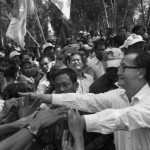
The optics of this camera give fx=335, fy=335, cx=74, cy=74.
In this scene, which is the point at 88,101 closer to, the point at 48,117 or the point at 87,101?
the point at 87,101

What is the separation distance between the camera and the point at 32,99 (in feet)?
9.23

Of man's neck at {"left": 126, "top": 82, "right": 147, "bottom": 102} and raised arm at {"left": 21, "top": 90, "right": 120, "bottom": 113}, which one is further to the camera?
raised arm at {"left": 21, "top": 90, "right": 120, "bottom": 113}

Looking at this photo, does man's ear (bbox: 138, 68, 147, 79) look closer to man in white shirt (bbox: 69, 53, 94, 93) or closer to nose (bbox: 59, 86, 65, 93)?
nose (bbox: 59, 86, 65, 93)

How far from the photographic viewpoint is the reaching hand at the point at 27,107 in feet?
8.75

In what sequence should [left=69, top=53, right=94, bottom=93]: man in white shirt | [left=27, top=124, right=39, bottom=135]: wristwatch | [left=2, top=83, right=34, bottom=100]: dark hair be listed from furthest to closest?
1. [left=69, top=53, right=94, bottom=93]: man in white shirt
2. [left=2, top=83, right=34, bottom=100]: dark hair
3. [left=27, top=124, right=39, bottom=135]: wristwatch

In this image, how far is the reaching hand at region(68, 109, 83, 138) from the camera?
88.7 inches

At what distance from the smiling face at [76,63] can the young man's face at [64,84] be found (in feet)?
3.99

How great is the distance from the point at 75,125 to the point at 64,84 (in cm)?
144

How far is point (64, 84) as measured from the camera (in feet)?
12.1

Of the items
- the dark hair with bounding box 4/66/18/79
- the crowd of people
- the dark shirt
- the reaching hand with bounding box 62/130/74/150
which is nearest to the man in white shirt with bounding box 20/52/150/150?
the crowd of people

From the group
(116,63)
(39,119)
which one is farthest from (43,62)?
(39,119)

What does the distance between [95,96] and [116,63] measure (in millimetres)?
1508

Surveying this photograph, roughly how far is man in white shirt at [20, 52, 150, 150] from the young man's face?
69cm

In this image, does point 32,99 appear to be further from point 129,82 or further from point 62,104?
point 129,82
